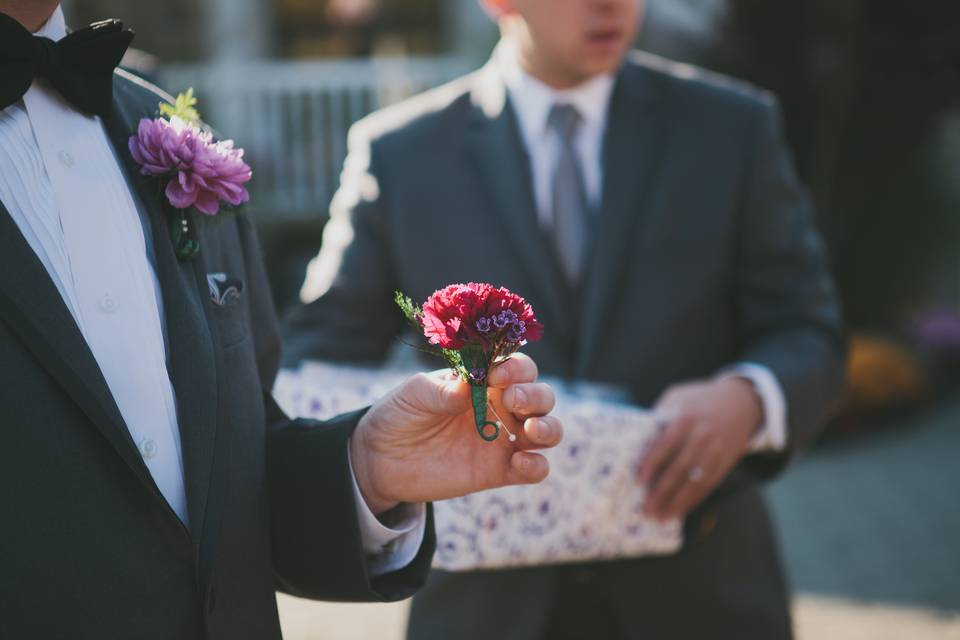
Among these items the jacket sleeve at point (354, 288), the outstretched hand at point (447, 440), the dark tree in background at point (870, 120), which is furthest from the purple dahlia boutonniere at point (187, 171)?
the dark tree in background at point (870, 120)

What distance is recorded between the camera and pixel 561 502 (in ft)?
6.93

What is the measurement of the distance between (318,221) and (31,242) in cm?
827

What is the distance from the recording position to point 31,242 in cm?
128

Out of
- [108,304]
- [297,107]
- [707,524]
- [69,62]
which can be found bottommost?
[297,107]

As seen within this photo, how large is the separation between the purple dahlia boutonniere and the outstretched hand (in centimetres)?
35

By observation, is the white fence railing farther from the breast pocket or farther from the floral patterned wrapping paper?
the breast pocket

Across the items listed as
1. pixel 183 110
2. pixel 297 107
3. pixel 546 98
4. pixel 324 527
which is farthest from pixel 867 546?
pixel 297 107

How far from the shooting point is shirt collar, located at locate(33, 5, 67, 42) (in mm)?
1416

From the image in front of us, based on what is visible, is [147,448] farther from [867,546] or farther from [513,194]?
[867,546]

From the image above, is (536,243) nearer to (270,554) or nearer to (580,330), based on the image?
(580,330)

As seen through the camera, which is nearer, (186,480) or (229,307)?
(186,480)

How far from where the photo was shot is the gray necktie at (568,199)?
249 centimetres

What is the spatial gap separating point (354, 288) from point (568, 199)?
534mm

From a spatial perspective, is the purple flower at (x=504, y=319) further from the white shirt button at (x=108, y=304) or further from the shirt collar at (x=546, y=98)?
the shirt collar at (x=546, y=98)
